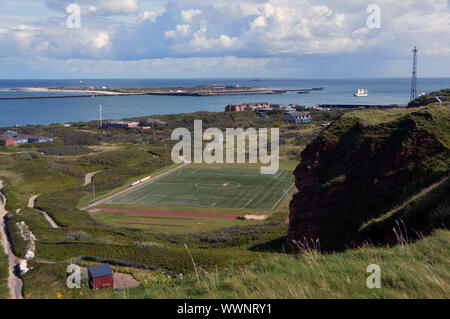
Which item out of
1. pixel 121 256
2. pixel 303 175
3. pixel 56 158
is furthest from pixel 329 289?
pixel 56 158

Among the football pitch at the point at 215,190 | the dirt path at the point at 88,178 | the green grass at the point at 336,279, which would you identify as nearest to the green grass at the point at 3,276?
the green grass at the point at 336,279

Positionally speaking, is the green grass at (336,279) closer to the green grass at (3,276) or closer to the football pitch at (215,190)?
the green grass at (3,276)

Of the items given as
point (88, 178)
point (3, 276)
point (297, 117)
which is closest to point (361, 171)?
point (3, 276)

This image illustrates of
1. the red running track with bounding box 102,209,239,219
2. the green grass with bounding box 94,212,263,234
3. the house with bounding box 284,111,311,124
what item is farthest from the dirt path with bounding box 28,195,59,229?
the house with bounding box 284,111,311,124

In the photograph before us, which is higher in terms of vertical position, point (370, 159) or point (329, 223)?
point (370, 159)

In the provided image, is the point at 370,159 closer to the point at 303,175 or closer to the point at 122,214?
the point at 303,175
